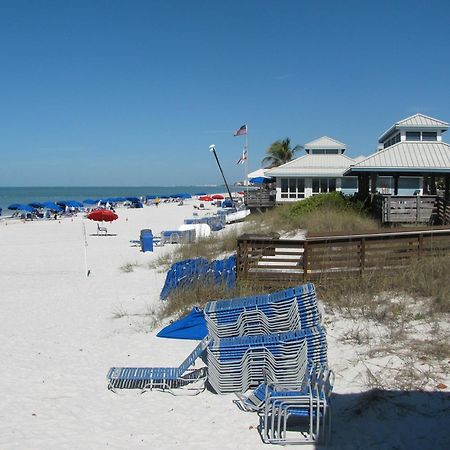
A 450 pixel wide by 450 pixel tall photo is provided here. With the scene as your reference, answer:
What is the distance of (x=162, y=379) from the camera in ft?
21.7

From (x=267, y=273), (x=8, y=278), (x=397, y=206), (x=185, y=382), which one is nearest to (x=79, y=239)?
(x=8, y=278)

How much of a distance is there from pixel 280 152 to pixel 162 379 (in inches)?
2040

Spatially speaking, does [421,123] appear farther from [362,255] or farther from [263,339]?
[263,339]

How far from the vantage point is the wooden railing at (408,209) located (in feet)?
57.0

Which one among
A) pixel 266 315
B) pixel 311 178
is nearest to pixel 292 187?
pixel 311 178

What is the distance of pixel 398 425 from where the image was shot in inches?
202

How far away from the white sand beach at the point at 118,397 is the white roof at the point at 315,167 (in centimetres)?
2120

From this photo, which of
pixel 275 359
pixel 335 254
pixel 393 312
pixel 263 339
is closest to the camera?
pixel 275 359

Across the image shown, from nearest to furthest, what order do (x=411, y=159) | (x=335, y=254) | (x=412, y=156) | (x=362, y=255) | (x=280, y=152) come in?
1. (x=362, y=255)
2. (x=335, y=254)
3. (x=411, y=159)
4. (x=412, y=156)
5. (x=280, y=152)

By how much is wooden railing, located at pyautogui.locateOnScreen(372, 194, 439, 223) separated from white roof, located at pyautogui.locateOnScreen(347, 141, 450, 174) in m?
1.07

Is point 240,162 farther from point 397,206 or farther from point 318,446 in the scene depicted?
point 318,446

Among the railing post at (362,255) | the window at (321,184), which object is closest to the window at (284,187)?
the window at (321,184)

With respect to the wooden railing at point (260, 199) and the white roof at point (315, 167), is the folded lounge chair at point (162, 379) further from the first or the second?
the white roof at point (315, 167)

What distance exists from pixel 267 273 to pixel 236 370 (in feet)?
12.6
